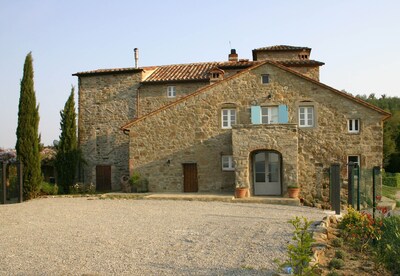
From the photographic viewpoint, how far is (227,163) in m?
19.3

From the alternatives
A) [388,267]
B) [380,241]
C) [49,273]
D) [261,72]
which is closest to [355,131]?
[261,72]

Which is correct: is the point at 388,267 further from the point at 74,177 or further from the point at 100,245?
the point at 74,177

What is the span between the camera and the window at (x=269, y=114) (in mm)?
19109

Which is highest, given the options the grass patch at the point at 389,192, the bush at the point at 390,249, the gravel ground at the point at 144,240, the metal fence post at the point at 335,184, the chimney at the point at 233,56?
the chimney at the point at 233,56

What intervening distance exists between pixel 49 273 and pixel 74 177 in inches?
691

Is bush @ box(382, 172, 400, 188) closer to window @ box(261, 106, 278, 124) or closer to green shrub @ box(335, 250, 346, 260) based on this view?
window @ box(261, 106, 278, 124)

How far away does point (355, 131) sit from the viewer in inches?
722

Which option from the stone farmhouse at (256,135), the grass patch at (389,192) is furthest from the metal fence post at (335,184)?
the grass patch at (389,192)

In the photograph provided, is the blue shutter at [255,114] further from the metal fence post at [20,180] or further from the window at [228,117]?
the metal fence post at [20,180]

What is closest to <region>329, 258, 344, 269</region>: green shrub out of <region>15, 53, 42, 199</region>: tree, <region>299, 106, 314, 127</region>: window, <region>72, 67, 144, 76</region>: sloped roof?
<region>299, 106, 314, 127</region>: window

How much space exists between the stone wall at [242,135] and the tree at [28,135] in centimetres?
469

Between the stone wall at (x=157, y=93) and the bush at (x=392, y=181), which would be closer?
the stone wall at (x=157, y=93)

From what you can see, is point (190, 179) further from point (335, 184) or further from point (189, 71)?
point (335, 184)

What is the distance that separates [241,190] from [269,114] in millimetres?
4233
